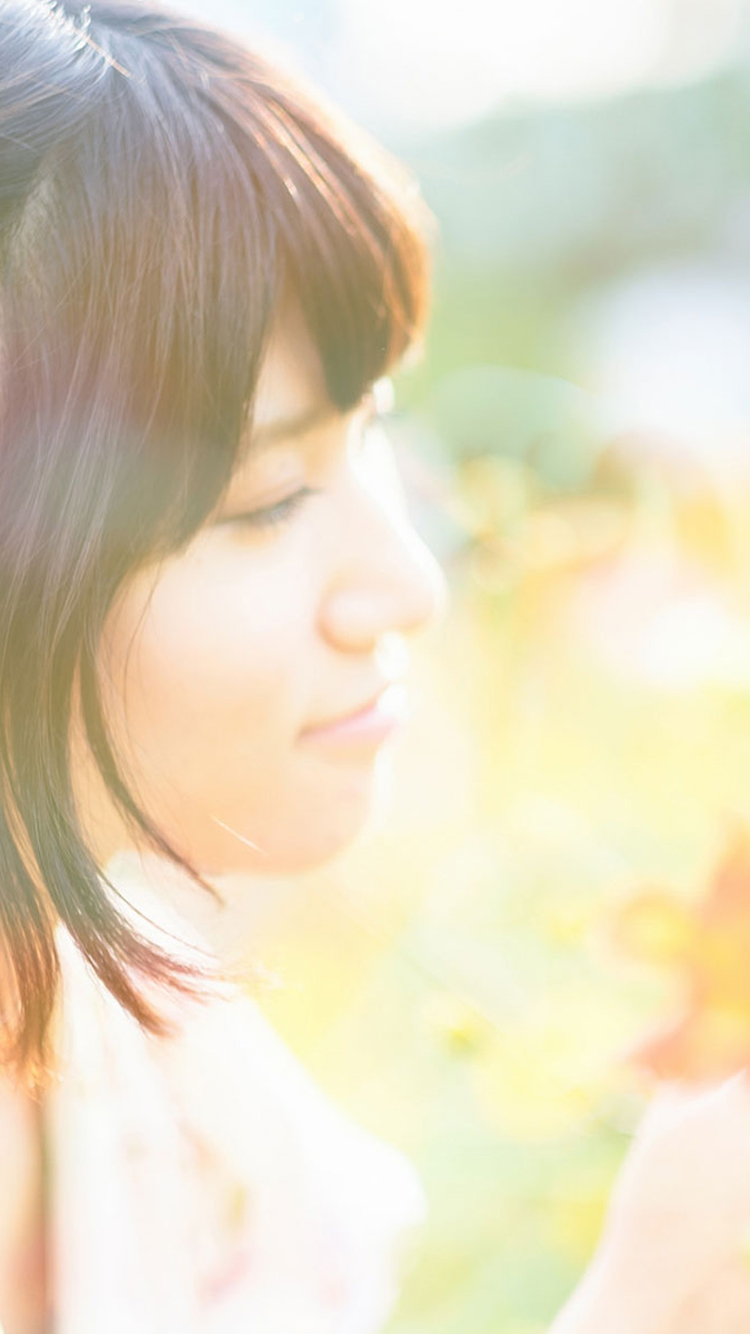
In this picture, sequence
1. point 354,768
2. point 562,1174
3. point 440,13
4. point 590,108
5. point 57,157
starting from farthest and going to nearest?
point 590,108 → point 440,13 → point 562,1174 → point 354,768 → point 57,157

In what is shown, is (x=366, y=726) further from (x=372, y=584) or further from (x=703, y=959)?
(x=703, y=959)

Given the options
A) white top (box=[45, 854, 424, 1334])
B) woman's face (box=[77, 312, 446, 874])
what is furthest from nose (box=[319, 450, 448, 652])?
white top (box=[45, 854, 424, 1334])

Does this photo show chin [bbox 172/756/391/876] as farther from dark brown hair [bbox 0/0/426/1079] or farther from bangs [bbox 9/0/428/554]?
bangs [bbox 9/0/428/554]

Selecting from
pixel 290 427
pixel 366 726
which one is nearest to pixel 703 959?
pixel 366 726

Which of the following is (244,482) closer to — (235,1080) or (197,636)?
(197,636)

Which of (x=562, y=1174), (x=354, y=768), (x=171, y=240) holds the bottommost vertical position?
(x=562, y=1174)

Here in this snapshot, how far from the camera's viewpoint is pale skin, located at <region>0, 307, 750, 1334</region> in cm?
55

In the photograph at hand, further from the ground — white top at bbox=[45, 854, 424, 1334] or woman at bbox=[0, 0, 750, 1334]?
woman at bbox=[0, 0, 750, 1334]

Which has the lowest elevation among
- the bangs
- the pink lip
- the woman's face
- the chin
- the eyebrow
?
the chin

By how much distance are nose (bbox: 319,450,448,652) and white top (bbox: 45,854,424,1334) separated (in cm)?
16

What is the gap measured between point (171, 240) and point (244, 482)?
102mm

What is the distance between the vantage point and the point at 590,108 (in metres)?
2.69

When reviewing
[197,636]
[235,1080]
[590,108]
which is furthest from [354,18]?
[590,108]

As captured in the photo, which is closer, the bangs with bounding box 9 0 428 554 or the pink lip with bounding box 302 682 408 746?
the bangs with bounding box 9 0 428 554
